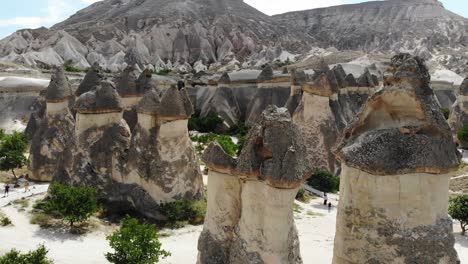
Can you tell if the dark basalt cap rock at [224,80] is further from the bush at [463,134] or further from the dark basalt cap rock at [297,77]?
the bush at [463,134]

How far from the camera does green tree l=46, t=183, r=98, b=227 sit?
43.6 feet

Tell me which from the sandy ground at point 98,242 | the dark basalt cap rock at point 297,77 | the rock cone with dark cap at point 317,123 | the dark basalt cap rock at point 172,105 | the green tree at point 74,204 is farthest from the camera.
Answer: the dark basalt cap rock at point 297,77

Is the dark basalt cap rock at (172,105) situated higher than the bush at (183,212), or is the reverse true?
the dark basalt cap rock at (172,105)

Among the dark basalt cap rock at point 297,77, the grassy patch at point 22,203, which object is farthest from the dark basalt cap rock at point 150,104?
the dark basalt cap rock at point 297,77

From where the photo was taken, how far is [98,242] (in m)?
12.9

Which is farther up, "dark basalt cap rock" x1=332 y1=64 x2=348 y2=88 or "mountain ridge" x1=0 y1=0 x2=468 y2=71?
"mountain ridge" x1=0 y1=0 x2=468 y2=71

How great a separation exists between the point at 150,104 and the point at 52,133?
649 centimetres

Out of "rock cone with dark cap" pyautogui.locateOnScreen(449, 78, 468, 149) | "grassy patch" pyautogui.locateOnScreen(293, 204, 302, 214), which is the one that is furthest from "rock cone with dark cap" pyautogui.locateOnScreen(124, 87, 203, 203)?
"rock cone with dark cap" pyautogui.locateOnScreen(449, 78, 468, 149)

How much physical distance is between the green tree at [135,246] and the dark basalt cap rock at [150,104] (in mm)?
4974

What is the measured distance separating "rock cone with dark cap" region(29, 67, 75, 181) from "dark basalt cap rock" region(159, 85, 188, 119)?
248 inches

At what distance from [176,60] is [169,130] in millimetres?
77925

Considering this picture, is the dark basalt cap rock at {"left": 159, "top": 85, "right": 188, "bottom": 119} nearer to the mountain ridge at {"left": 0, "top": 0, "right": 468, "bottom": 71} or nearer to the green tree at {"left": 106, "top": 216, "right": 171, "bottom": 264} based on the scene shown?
the green tree at {"left": 106, "top": 216, "right": 171, "bottom": 264}

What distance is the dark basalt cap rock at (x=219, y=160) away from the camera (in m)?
8.54

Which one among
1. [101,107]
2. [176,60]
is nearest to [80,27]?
[176,60]
